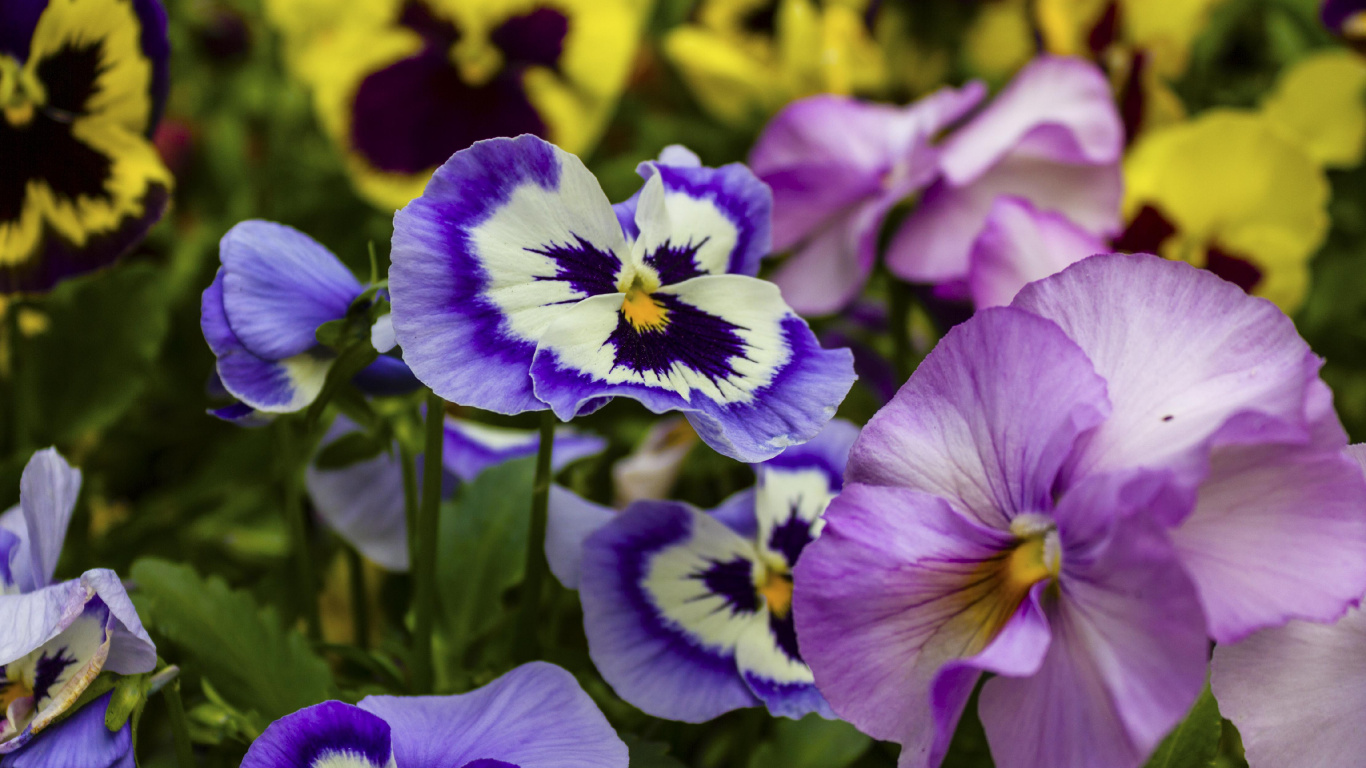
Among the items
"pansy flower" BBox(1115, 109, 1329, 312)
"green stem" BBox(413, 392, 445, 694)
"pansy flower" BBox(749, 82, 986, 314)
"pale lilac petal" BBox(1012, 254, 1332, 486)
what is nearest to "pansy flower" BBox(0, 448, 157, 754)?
"green stem" BBox(413, 392, 445, 694)

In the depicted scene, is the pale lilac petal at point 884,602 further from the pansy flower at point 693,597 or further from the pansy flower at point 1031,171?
the pansy flower at point 1031,171

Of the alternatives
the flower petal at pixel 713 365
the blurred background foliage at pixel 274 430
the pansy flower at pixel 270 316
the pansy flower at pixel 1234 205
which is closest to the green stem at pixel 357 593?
the blurred background foliage at pixel 274 430

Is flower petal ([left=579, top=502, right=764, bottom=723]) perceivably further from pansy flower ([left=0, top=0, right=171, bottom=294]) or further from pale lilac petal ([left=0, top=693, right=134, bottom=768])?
pansy flower ([left=0, top=0, right=171, bottom=294])

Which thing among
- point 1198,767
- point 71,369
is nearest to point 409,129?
point 71,369

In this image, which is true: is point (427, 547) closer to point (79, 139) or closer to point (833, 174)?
point (79, 139)

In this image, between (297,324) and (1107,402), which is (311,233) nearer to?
(297,324)

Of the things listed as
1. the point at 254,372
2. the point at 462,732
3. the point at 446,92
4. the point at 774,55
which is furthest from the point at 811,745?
the point at 774,55
